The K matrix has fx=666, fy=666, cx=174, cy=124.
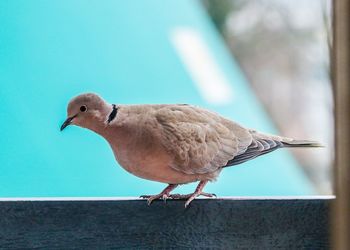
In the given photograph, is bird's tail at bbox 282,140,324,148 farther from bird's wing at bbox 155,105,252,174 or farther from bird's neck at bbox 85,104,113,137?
bird's neck at bbox 85,104,113,137

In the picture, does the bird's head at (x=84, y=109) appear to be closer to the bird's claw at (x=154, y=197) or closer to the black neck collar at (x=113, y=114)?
the black neck collar at (x=113, y=114)

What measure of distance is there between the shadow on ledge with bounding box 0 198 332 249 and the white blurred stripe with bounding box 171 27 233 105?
0.89m

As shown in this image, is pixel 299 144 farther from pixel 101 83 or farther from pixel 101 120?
pixel 101 83

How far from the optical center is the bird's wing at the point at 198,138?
47.0 inches

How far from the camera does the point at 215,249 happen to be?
1.14 m

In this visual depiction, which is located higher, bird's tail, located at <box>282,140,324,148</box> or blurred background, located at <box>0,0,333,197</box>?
blurred background, located at <box>0,0,333,197</box>

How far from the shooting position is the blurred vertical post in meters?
0.50

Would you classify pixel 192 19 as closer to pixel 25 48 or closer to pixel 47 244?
pixel 25 48

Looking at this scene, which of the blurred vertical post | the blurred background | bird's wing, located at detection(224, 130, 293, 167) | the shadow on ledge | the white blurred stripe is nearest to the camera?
the blurred vertical post

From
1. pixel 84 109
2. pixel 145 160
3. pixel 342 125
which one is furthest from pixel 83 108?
pixel 342 125

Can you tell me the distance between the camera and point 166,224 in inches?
44.6

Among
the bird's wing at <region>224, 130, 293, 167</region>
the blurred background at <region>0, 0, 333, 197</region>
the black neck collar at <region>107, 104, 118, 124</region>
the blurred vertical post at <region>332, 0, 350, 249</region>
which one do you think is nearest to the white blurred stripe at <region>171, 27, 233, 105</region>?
the blurred background at <region>0, 0, 333, 197</region>

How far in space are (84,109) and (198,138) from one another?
0.23m

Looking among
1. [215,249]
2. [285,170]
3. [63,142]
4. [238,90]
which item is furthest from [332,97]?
[238,90]
